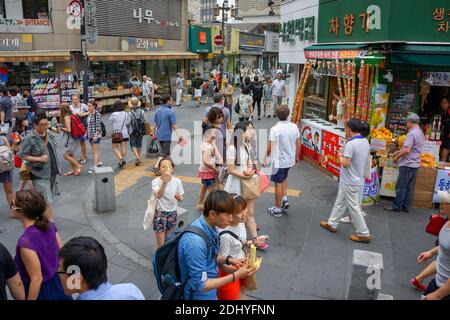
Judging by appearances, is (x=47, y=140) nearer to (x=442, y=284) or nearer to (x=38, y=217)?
(x=38, y=217)

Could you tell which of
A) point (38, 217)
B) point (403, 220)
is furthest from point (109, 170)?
point (403, 220)

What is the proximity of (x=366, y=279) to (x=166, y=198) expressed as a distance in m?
2.48

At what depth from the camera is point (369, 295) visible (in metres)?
3.90

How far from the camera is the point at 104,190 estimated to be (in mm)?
7133

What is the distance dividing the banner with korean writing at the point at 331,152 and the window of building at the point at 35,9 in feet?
41.6

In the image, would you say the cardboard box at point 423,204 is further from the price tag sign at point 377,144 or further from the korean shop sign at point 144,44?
the korean shop sign at point 144,44

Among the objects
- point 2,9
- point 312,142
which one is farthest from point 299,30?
point 2,9

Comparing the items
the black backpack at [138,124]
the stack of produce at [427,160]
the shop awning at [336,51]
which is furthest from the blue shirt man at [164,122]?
the stack of produce at [427,160]

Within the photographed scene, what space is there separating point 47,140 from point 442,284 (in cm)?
549

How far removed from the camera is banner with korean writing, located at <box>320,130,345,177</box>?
8.98m

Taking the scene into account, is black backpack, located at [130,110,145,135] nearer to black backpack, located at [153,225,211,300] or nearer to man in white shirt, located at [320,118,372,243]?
man in white shirt, located at [320,118,372,243]

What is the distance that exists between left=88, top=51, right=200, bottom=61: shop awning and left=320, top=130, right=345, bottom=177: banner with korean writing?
38.7 ft

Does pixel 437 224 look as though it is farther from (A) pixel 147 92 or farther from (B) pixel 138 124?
(A) pixel 147 92

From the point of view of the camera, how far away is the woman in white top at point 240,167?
556 cm
